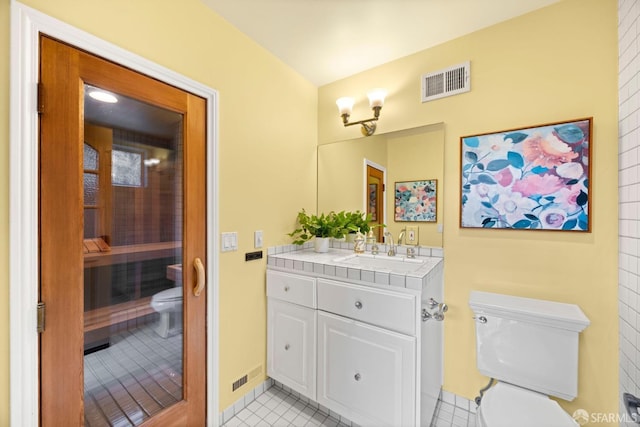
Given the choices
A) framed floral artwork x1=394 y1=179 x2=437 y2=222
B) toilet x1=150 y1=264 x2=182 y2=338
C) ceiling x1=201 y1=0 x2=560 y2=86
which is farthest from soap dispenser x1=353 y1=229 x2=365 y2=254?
ceiling x1=201 y1=0 x2=560 y2=86

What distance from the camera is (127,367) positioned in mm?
1275

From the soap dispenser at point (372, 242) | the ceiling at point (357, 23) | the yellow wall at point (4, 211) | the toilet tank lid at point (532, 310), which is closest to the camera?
the yellow wall at point (4, 211)

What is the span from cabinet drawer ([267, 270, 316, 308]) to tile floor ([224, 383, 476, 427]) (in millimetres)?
697

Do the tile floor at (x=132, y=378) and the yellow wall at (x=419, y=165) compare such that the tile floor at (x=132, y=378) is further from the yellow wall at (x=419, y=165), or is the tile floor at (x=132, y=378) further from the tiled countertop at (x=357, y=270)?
the yellow wall at (x=419, y=165)

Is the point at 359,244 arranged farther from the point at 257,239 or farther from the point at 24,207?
the point at 24,207

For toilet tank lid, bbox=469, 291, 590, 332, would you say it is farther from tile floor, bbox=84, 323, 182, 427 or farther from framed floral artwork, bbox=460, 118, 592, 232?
tile floor, bbox=84, 323, 182, 427

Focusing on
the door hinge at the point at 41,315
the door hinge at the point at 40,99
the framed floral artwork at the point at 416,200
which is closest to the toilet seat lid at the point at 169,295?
the door hinge at the point at 41,315

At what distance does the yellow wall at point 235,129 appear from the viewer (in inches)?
42.4

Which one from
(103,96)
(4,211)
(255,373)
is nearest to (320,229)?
(255,373)

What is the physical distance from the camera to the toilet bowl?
1397 mm

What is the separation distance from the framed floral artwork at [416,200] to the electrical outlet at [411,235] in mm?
73

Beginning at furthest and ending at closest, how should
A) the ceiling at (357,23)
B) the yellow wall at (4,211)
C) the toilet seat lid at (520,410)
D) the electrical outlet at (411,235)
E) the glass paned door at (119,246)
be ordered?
the electrical outlet at (411,235) → the ceiling at (357,23) → the toilet seat lid at (520,410) → the glass paned door at (119,246) → the yellow wall at (4,211)

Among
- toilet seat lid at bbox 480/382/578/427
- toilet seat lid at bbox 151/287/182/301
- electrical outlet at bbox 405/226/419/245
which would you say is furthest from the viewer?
electrical outlet at bbox 405/226/419/245

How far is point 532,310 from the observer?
1.37 meters
